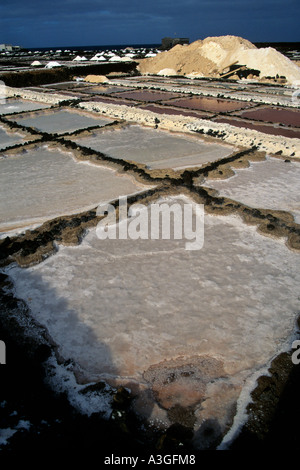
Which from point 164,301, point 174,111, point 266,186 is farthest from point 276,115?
point 164,301

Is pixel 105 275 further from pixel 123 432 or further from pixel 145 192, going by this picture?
pixel 145 192

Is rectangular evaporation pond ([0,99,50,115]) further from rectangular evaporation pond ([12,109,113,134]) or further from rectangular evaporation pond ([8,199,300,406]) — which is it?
rectangular evaporation pond ([8,199,300,406])

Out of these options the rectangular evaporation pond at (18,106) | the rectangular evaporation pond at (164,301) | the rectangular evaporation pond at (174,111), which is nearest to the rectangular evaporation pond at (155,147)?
the rectangular evaporation pond at (174,111)

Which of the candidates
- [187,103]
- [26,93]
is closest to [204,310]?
[187,103]

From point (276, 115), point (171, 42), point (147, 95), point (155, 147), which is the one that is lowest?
point (155, 147)

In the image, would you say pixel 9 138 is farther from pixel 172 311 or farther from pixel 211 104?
pixel 211 104

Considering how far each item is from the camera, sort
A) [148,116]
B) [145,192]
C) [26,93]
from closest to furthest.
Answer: [145,192] < [148,116] < [26,93]
